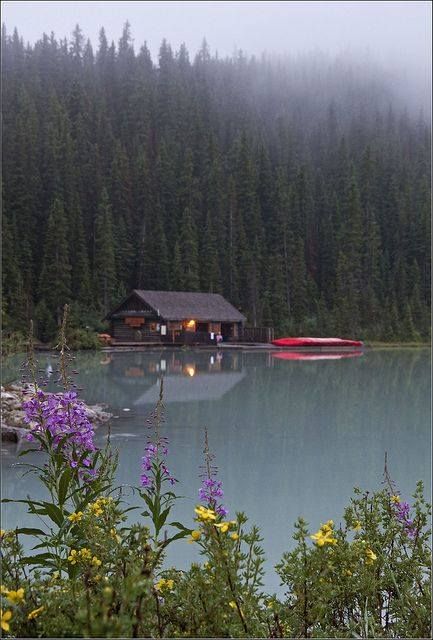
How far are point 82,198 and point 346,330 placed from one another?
2992 centimetres

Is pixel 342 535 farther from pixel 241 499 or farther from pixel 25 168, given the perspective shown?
pixel 25 168

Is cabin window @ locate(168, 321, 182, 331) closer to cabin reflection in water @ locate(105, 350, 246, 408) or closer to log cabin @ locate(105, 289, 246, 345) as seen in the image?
log cabin @ locate(105, 289, 246, 345)

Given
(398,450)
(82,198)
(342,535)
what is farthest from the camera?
(82,198)

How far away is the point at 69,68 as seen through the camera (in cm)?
9712

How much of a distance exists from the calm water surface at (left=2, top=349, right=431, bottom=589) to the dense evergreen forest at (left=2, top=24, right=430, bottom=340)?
27555 mm

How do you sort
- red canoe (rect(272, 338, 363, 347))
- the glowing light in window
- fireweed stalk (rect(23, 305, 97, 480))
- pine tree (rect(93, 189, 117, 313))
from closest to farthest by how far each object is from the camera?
fireweed stalk (rect(23, 305, 97, 480))
the glowing light in window
red canoe (rect(272, 338, 363, 347))
pine tree (rect(93, 189, 117, 313))

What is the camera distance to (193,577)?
2.23 metres

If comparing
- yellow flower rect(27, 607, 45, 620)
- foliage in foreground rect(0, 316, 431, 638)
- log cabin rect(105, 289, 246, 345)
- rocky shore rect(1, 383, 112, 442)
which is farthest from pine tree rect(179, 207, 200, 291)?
yellow flower rect(27, 607, 45, 620)

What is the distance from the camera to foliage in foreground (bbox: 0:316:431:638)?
74.9 inches

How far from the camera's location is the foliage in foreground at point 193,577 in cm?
190

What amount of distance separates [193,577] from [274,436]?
28.4 ft

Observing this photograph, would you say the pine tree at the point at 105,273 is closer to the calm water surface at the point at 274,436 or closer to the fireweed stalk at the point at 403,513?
the calm water surface at the point at 274,436

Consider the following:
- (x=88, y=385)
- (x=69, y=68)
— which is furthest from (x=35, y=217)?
(x=88, y=385)

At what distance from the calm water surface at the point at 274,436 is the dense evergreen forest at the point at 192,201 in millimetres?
27555
